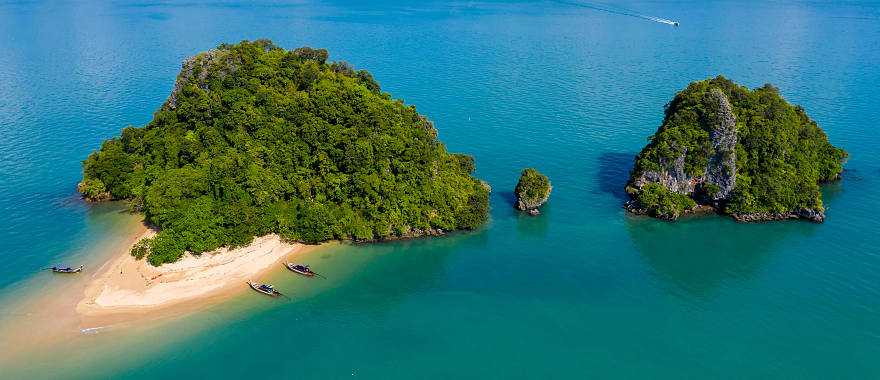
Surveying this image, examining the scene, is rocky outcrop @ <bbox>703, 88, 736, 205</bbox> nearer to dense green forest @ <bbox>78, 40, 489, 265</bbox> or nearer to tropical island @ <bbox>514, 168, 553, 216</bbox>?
tropical island @ <bbox>514, 168, 553, 216</bbox>

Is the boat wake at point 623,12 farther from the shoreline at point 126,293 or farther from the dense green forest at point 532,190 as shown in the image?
the shoreline at point 126,293

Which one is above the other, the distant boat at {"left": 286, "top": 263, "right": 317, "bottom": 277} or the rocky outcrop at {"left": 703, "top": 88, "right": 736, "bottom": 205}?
the rocky outcrop at {"left": 703, "top": 88, "right": 736, "bottom": 205}

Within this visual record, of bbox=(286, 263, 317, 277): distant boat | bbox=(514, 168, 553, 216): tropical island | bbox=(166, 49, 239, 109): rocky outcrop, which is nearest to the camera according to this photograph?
bbox=(286, 263, 317, 277): distant boat

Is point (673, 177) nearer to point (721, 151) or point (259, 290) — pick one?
point (721, 151)

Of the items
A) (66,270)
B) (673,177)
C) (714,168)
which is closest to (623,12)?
(714,168)

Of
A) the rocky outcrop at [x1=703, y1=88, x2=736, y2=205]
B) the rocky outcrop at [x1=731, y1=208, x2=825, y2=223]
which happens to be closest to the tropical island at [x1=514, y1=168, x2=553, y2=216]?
the rocky outcrop at [x1=703, y1=88, x2=736, y2=205]

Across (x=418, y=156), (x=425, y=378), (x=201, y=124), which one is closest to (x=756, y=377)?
(x=425, y=378)

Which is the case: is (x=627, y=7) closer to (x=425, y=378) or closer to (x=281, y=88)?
(x=281, y=88)
